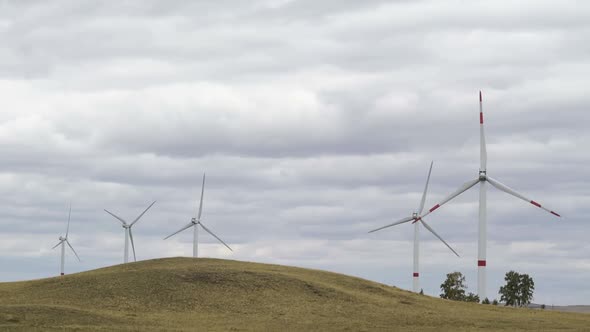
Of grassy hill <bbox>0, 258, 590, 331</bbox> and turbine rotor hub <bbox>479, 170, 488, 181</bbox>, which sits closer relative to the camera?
grassy hill <bbox>0, 258, 590, 331</bbox>

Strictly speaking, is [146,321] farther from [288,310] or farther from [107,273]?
[107,273]

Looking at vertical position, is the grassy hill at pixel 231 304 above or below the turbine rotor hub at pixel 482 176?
below

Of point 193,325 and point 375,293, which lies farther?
point 375,293

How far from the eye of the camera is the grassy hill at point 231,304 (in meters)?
107

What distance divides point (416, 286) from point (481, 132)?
42831 millimetres

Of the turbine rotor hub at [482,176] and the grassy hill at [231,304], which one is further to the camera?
the turbine rotor hub at [482,176]

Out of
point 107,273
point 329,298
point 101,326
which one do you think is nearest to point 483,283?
point 329,298

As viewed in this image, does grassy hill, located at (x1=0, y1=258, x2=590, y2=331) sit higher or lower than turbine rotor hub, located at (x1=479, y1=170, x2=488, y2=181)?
lower

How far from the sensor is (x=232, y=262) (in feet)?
506

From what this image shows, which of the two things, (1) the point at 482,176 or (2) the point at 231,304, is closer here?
(2) the point at 231,304

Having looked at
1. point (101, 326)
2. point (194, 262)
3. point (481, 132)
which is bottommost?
point (101, 326)

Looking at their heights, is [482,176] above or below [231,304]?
above

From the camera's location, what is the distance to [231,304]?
403 ft

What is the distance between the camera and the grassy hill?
352 feet
